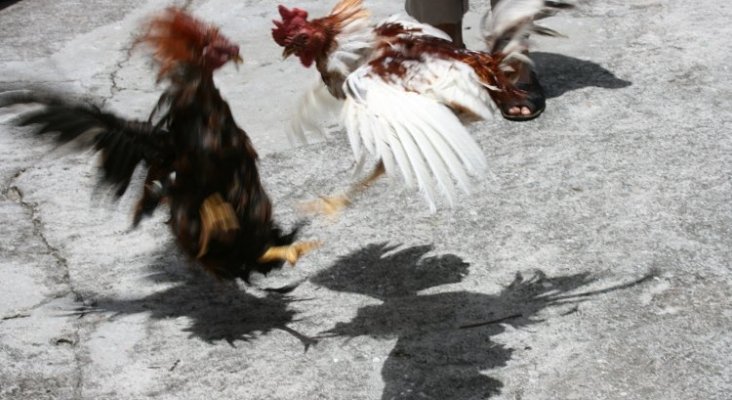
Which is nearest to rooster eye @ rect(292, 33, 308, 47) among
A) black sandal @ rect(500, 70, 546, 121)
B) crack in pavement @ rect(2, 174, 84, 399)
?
crack in pavement @ rect(2, 174, 84, 399)

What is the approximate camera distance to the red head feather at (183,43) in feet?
11.3

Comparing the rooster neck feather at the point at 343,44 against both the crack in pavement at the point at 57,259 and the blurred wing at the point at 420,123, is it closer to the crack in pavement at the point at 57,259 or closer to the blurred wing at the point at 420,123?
the blurred wing at the point at 420,123

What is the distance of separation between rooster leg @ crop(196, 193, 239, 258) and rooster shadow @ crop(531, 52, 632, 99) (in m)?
2.40

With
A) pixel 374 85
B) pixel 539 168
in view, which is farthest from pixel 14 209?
pixel 539 168

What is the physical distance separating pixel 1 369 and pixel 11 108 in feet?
2.95

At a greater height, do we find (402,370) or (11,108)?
(11,108)

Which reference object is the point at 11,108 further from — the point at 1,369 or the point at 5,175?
the point at 5,175

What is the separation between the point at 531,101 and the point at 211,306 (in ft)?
6.58

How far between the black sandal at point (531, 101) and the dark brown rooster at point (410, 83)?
1.15m

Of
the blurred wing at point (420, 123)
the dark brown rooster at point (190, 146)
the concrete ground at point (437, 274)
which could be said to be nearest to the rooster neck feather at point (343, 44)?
the blurred wing at point (420, 123)

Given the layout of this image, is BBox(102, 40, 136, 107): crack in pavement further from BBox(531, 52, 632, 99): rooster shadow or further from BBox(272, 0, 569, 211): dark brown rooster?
BBox(531, 52, 632, 99): rooster shadow

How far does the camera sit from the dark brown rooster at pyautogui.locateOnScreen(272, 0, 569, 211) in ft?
11.1

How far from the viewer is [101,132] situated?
3525 mm

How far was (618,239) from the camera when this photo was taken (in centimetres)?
427
